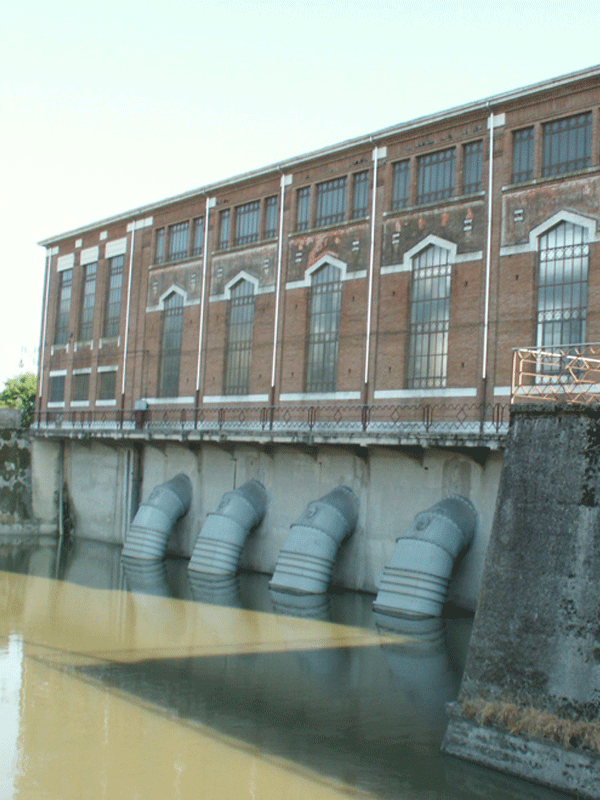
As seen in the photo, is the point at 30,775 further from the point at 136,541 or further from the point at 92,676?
the point at 136,541

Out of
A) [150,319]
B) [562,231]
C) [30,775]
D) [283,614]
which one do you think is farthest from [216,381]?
[30,775]

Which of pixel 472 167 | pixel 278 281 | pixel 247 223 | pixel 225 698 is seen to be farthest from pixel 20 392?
pixel 225 698

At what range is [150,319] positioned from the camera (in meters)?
28.7

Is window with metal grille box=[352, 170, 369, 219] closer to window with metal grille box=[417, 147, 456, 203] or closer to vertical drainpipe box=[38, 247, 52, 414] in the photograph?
window with metal grille box=[417, 147, 456, 203]

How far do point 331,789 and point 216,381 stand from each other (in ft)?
59.1

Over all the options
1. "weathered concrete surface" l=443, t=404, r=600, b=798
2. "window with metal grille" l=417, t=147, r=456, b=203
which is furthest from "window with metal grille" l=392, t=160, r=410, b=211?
"weathered concrete surface" l=443, t=404, r=600, b=798

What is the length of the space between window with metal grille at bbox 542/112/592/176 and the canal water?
10083mm

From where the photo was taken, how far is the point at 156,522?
22.9m

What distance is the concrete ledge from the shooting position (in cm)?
807

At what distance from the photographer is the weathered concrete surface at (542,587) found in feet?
28.4

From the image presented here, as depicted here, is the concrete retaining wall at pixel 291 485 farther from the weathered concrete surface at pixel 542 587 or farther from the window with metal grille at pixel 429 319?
the weathered concrete surface at pixel 542 587

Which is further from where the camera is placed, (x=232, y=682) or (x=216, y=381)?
(x=216, y=381)

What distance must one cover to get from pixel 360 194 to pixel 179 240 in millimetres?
8492

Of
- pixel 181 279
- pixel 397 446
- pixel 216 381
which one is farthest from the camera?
pixel 181 279
